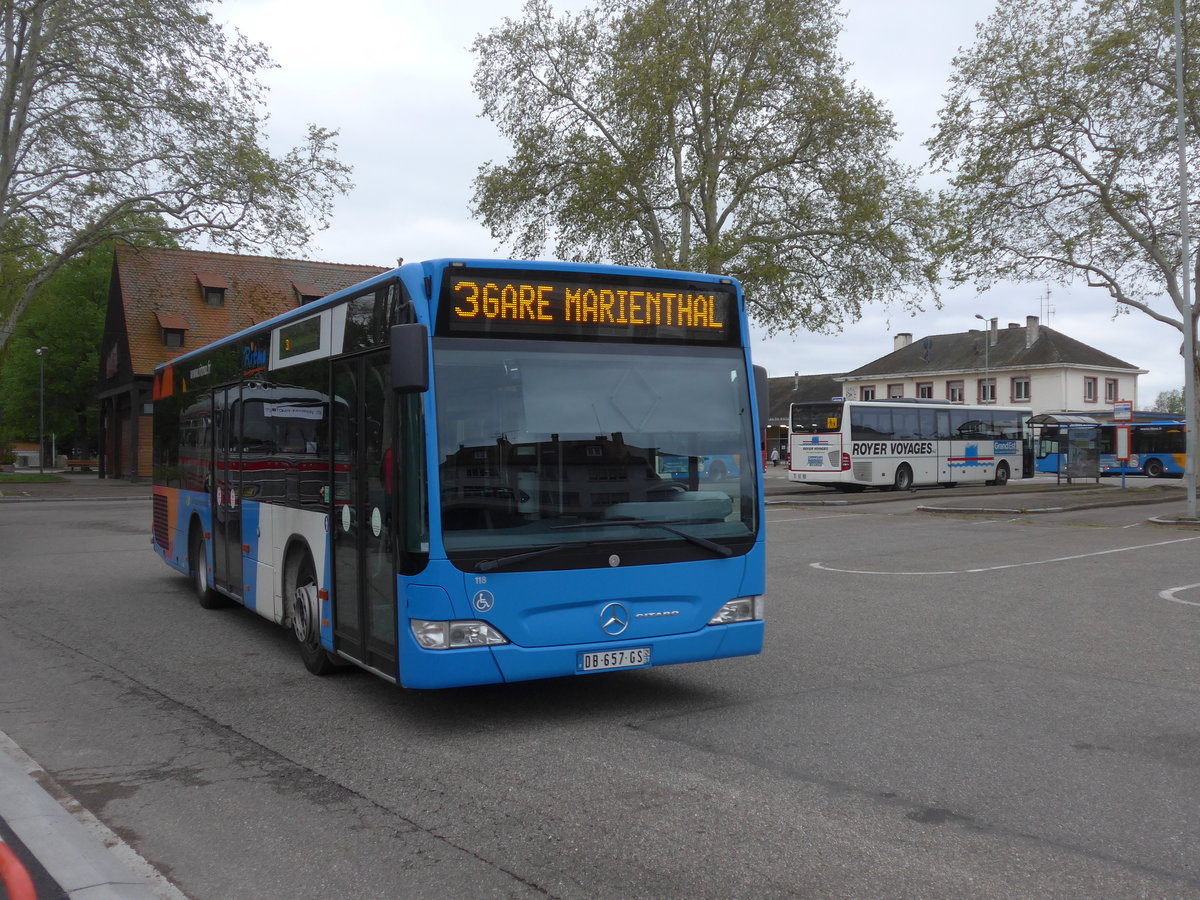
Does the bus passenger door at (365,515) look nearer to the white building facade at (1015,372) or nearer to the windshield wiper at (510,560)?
the windshield wiper at (510,560)

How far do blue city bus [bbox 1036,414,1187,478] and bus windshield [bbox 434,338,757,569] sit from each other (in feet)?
162

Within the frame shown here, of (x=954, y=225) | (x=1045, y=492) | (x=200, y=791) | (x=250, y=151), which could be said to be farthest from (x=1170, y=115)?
(x=200, y=791)

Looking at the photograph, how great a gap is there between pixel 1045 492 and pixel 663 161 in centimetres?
1710

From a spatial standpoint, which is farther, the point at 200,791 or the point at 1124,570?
the point at 1124,570

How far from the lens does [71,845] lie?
15.1 ft

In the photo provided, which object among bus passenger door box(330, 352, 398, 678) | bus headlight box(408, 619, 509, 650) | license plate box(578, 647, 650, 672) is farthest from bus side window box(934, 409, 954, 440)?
bus headlight box(408, 619, 509, 650)

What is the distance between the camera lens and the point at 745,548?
7.12 meters

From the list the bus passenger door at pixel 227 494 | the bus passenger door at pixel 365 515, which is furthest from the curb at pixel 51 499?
the bus passenger door at pixel 365 515

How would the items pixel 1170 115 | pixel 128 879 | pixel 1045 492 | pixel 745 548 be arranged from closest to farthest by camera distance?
1. pixel 128 879
2. pixel 745 548
3. pixel 1170 115
4. pixel 1045 492

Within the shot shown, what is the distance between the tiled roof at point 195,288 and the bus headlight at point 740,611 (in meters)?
43.5

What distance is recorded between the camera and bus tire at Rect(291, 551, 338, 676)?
801 cm

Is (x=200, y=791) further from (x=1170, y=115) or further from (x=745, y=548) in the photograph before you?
(x=1170, y=115)

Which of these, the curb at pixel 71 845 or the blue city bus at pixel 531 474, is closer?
the curb at pixel 71 845

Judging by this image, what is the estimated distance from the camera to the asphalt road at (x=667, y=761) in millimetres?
4301
